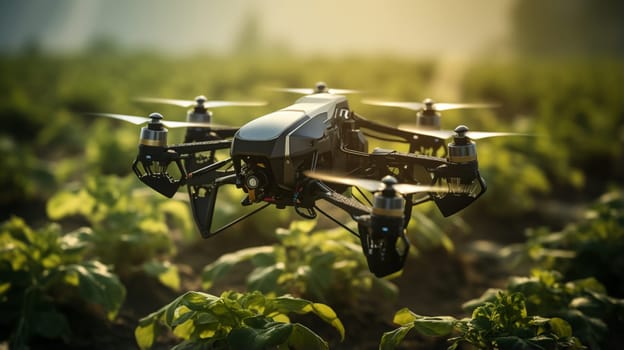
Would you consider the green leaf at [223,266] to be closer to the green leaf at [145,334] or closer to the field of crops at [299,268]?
the field of crops at [299,268]

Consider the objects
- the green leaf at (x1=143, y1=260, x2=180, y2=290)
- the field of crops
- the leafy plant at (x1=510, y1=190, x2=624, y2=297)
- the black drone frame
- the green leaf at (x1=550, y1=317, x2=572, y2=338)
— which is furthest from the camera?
the leafy plant at (x1=510, y1=190, x2=624, y2=297)

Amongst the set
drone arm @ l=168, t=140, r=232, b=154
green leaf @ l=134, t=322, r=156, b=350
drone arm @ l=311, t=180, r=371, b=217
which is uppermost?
drone arm @ l=168, t=140, r=232, b=154

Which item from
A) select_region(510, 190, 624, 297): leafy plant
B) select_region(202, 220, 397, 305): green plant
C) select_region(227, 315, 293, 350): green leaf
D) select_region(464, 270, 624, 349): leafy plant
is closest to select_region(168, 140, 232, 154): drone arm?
select_region(227, 315, 293, 350): green leaf

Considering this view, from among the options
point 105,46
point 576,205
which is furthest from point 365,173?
point 105,46

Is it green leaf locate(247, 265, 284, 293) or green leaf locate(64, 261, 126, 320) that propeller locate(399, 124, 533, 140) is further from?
green leaf locate(64, 261, 126, 320)

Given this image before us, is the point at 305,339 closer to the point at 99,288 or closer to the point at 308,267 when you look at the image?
the point at 308,267

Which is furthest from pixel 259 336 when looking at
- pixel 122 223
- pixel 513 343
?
pixel 122 223

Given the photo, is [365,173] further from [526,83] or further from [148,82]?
[526,83]
